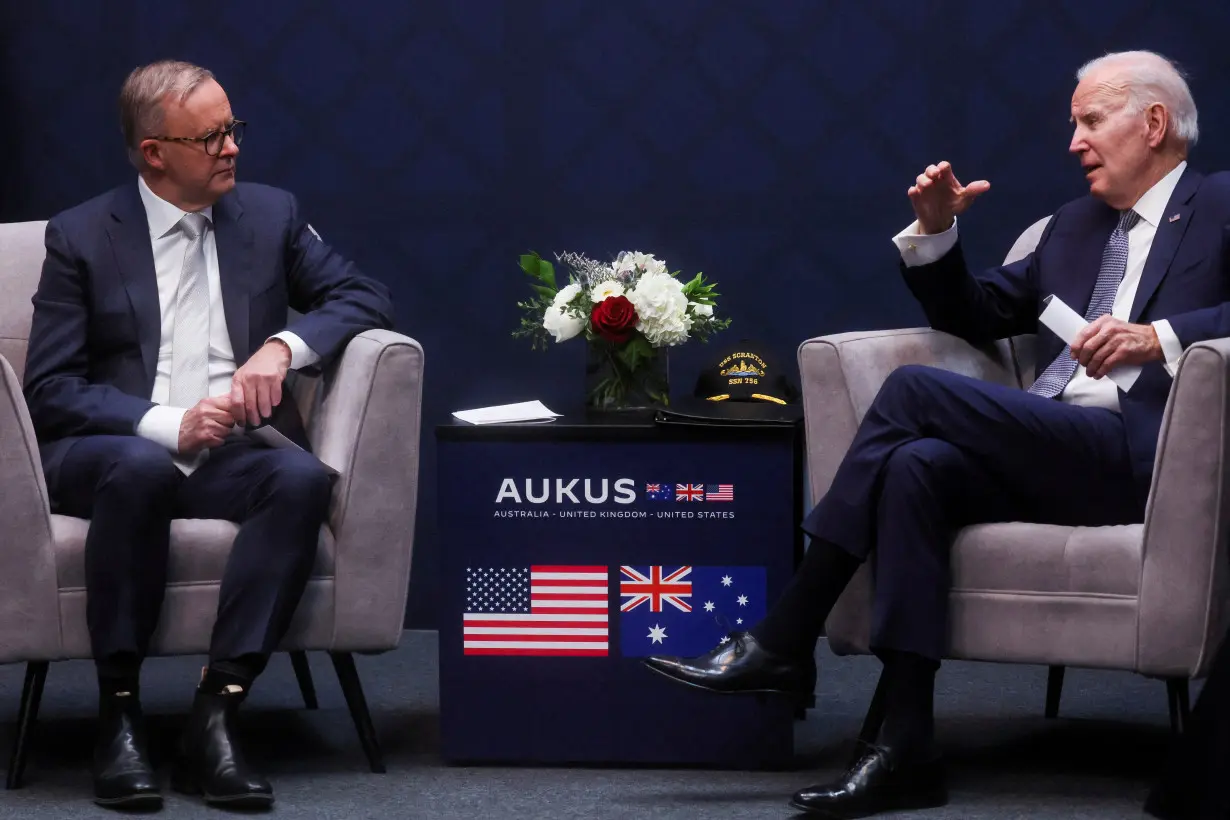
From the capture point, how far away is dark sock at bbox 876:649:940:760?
2.47 metres

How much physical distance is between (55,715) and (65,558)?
76 centimetres

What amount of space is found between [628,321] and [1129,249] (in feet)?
3.12

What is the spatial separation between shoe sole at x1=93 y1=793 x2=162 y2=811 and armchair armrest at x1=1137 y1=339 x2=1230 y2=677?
62.7 inches

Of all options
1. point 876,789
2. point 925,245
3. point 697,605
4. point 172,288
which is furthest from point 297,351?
point 876,789

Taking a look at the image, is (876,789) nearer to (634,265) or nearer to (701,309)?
(701,309)

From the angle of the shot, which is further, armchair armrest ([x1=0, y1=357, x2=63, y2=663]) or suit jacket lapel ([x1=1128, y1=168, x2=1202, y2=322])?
suit jacket lapel ([x1=1128, y1=168, x2=1202, y2=322])

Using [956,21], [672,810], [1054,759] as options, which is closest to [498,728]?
[672,810]

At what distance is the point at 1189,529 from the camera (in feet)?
7.85

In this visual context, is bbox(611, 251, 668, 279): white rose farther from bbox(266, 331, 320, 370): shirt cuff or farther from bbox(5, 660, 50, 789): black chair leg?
bbox(5, 660, 50, 789): black chair leg

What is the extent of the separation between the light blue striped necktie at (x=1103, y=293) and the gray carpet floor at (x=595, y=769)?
691 millimetres

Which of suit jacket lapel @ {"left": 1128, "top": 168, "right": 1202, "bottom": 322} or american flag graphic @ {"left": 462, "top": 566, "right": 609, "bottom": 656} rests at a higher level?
suit jacket lapel @ {"left": 1128, "top": 168, "right": 1202, "bottom": 322}

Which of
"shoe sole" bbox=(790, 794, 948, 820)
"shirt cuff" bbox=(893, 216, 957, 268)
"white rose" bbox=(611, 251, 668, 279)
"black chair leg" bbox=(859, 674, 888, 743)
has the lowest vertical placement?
"shoe sole" bbox=(790, 794, 948, 820)

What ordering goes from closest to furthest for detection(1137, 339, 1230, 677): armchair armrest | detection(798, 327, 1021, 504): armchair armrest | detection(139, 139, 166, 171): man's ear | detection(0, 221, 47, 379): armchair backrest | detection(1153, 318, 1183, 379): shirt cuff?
detection(1137, 339, 1230, 677): armchair armrest, detection(1153, 318, 1183, 379): shirt cuff, detection(798, 327, 1021, 504): armchair armrest, detection(139, 139, 166, 171): man's ear, detection(0, 221, 47, 379): armchair backrest

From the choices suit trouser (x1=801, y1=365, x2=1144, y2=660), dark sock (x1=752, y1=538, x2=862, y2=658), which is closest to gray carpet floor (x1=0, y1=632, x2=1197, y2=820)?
dark sock (x1=752, y1=538, x2=862, y2=658)
